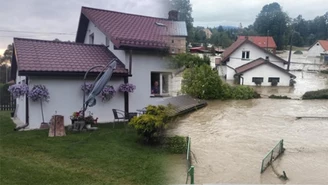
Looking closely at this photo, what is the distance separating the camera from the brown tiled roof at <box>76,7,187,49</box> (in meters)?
1.48

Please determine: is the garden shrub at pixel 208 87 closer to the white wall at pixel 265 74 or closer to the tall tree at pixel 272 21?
the white wall at pixel 265 74

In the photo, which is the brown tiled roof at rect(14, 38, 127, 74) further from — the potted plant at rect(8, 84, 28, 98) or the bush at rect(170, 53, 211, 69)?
the bush at rect(170, 53, 211, 69)

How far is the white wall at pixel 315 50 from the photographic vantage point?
2.55m

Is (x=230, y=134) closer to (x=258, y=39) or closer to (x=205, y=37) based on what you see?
(x=258, y=39)

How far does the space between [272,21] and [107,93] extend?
4.58 meters

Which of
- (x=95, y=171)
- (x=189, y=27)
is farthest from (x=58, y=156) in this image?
(x=189, y=27)

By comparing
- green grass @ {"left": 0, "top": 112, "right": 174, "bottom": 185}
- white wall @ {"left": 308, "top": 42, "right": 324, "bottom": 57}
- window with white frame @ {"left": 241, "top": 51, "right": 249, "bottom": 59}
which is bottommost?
green grass @ {"left": 0, "top": 112, "right": 174, "bottom": 185}

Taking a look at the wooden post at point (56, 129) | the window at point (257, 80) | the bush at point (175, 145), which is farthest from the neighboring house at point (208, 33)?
the wooden post at point (56, 129)

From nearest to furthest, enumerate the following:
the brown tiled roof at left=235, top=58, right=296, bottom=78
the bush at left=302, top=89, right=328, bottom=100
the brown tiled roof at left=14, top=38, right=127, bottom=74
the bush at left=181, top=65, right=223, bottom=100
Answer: the bush at left=181, top=65, right=223, bottom=100 < the brown tiled roof at left=235, top=58, right=296, bottom=78 < the bush at left=302, top=89, right=328, bottom=100 < the brown tiled roof at left=14, top=38, right=127, bottom=74

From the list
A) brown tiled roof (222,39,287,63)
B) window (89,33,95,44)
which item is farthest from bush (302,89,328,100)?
window (89,33,95,44)

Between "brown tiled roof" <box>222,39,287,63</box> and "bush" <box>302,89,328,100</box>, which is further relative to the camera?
"bush" <box>302,89,328,100</box>

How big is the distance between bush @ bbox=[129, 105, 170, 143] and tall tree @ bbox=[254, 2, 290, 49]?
1.01 meters

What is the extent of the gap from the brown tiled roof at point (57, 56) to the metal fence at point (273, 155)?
12.2 ft

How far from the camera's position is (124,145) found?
312cm
